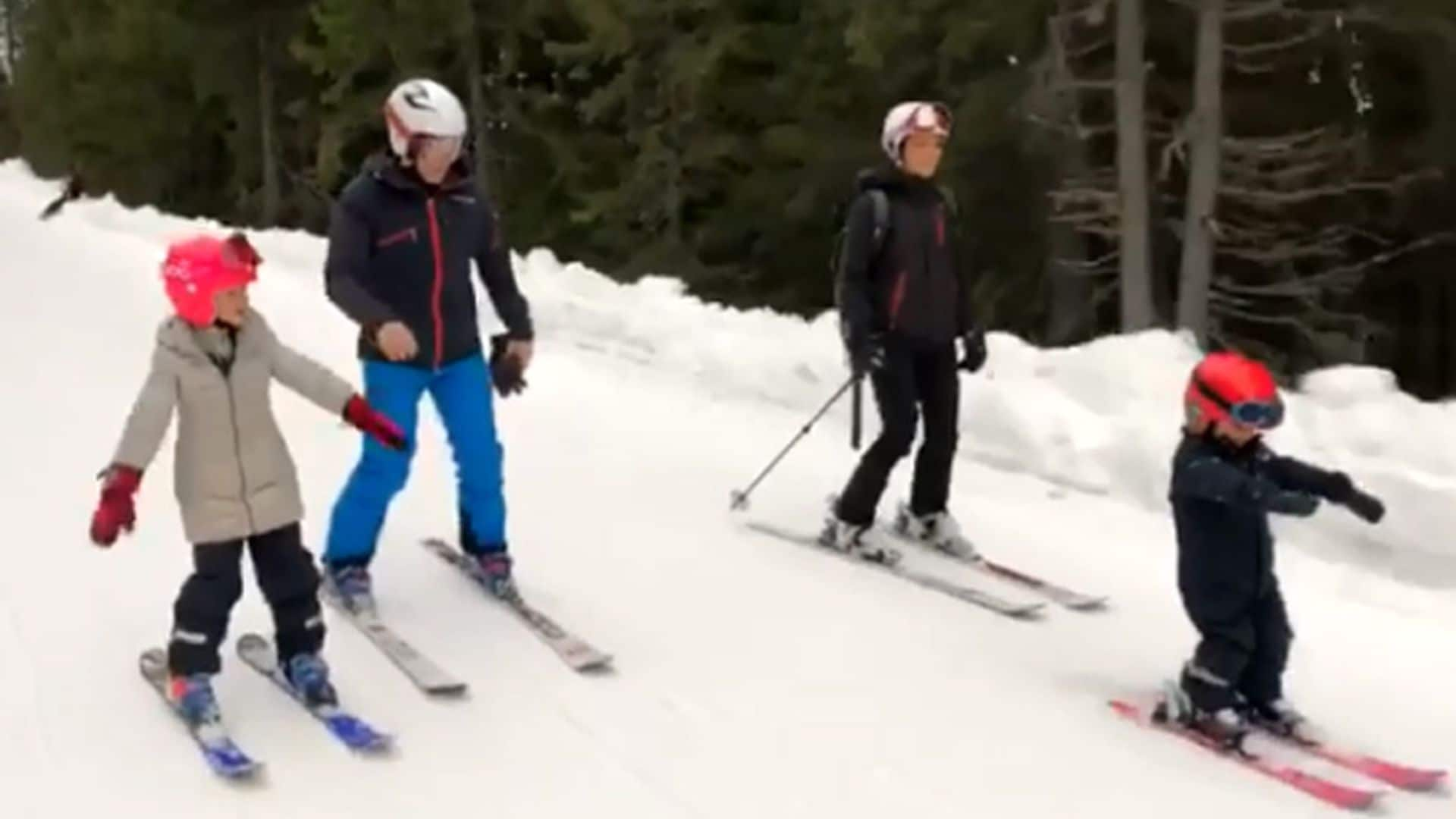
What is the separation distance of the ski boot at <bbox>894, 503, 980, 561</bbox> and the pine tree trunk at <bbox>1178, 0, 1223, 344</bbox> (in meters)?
9.15

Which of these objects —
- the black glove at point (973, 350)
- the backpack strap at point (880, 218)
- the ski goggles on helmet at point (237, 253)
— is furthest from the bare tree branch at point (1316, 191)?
the ski goggles on helmet at point (237, 253)

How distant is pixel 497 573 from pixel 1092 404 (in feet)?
13.4

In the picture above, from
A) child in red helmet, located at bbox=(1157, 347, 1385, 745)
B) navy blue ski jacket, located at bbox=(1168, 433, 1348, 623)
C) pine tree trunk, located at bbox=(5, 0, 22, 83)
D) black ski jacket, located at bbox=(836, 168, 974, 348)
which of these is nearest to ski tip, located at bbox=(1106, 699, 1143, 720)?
child in red helmet, located at bbox=(1157, 347, 1385, 745)

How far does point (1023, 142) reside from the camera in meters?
19.1

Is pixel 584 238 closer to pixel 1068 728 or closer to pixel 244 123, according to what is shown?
pixel 244 123

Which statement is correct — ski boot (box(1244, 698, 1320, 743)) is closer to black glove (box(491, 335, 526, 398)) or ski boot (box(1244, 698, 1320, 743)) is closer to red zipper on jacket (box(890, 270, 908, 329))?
red zipper on jacket (box(890, 270, 908, 329))

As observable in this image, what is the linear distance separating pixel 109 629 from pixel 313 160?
98.0 ft

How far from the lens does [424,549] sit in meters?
7.62

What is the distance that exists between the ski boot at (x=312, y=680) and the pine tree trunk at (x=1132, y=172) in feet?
40.0

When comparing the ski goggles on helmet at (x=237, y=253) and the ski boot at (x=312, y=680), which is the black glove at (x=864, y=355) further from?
the ski goggles on helmet at (x=237, y=253)

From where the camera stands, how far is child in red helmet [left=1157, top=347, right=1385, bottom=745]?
5188 millimetres

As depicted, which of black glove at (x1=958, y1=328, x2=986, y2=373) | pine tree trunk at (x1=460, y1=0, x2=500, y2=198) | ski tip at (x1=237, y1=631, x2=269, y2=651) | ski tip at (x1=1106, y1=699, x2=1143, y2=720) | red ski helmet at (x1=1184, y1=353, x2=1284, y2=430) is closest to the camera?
red ski helmet at (x1=1184, y1=353, x2=1284, y2=430)

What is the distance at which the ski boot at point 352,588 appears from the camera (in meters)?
6.61

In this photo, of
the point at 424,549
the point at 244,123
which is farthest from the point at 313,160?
the point at 424,549
